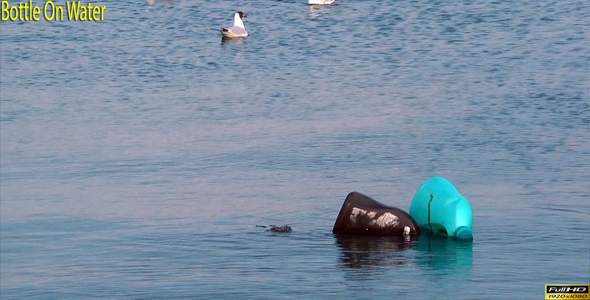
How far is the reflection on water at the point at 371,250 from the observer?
10727mm

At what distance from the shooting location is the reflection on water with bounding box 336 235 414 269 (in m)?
10.7

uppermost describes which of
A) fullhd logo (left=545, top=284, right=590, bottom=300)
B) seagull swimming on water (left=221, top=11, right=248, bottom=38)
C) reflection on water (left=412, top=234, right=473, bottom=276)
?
seagull swimming on water (left=221, top=11, right=248, bottom=38)

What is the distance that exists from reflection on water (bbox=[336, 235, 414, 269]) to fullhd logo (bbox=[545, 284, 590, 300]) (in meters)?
1.70

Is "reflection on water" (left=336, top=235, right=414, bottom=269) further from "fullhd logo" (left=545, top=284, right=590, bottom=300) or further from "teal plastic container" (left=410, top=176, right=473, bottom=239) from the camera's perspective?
"fullhd logo" (left=545, top=284, right=590, bottom=300)

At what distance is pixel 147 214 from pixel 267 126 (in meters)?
5.07

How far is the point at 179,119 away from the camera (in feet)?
59.4

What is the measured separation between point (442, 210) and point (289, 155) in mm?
3940

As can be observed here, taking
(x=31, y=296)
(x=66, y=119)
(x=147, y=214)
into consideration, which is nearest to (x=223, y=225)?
(x=147, y=214)

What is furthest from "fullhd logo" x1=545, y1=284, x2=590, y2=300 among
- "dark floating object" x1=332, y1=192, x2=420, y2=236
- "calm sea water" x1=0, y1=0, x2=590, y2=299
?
"dark floating object" x1=332, y1=192, x2=420, y2=236

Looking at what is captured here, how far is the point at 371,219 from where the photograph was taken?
38.8 ft

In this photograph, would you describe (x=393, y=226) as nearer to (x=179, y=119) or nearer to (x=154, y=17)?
(x=179, y=119)

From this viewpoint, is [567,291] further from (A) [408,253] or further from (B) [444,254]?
(A) [408,253]

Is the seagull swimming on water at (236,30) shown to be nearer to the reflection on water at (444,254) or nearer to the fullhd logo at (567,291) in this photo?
the reflection on water at (444,254)

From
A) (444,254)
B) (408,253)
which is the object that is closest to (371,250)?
(408,253)
